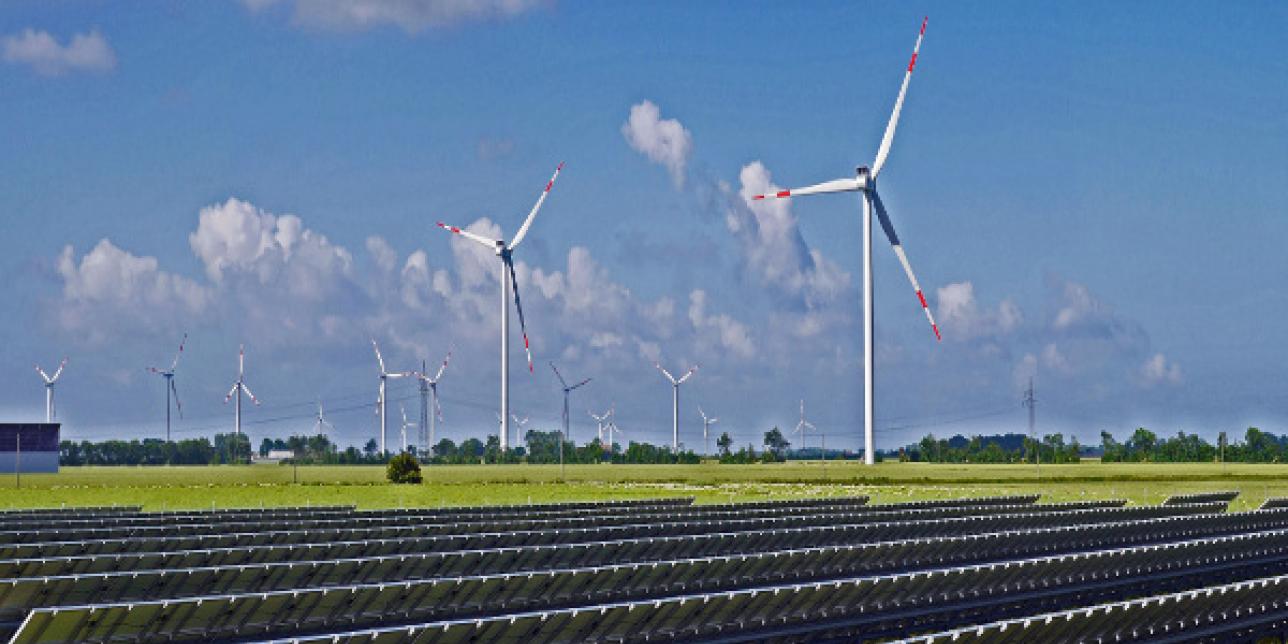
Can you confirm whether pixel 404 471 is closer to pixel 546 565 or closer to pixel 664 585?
pixel 546 565

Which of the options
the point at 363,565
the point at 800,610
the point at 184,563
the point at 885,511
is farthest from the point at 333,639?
the point at 885,511

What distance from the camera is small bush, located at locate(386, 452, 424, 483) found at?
15575 cm

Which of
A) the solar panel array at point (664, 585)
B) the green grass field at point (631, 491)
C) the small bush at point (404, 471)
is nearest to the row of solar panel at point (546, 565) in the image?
the solar panel array at point (664, 585)

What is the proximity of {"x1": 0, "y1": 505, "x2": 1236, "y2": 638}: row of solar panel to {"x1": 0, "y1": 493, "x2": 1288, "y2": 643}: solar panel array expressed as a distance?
0.06m

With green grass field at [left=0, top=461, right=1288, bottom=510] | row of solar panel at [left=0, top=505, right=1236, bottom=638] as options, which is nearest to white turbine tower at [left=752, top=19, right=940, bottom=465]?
green grass field at [left=0, top=461, right=1288, bottom=510]

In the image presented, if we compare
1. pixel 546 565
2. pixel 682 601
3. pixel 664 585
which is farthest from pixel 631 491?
pixel 682 601

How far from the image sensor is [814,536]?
2143 inches

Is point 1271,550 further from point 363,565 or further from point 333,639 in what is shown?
point 333,639

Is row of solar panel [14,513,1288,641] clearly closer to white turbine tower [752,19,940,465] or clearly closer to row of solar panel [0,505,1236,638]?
row of solar panel [0,505,1236,638]

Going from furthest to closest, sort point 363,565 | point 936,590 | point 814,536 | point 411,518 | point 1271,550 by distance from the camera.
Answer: point 411,518
point 814,536
point 1271,550
point 363,565
point 936,590

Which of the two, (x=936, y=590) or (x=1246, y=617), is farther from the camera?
(x=936, y=590)

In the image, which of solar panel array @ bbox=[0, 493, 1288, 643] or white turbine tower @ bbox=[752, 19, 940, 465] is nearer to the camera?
solar panel array @ bbox=[0, 493, 1288, 643]

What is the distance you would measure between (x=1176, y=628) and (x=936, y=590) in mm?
6360

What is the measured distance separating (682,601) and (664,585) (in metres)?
9.00
